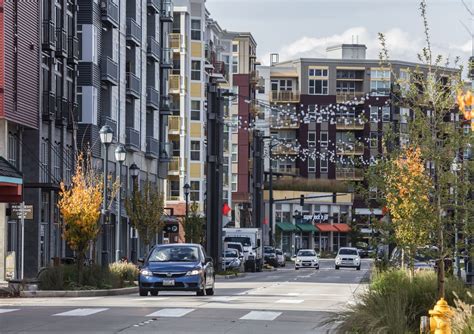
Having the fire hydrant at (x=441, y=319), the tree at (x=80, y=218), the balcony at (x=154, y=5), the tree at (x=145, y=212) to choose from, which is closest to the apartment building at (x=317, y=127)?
the balcony at (x=154, y=5)

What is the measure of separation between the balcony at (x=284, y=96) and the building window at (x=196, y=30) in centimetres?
5246

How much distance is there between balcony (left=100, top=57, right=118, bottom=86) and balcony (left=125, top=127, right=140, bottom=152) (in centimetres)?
518

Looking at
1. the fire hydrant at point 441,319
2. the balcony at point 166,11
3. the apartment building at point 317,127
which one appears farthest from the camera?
the apartment building at point 317,127

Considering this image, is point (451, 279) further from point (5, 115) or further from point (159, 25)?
point (159, 25)

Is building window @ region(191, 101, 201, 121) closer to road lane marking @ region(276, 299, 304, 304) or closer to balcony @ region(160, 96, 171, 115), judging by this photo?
balcony @ region(160, 96, 171, 115)

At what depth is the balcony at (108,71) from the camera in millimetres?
71438

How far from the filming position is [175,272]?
119ft

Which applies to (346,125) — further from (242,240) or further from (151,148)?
(151,148)

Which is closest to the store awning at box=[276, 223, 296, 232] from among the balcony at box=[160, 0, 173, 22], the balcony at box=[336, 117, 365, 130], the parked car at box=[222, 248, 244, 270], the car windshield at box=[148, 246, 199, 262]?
the balcony at box=[336, 117, 365, 130]

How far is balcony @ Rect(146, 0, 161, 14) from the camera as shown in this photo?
8638cm

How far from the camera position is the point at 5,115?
54.2 metres

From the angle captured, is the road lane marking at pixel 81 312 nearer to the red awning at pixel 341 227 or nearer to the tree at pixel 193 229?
the tree at pixel 193 229

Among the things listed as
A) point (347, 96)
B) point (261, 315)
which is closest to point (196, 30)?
point (347, 96)

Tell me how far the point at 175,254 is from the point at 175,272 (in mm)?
1348
